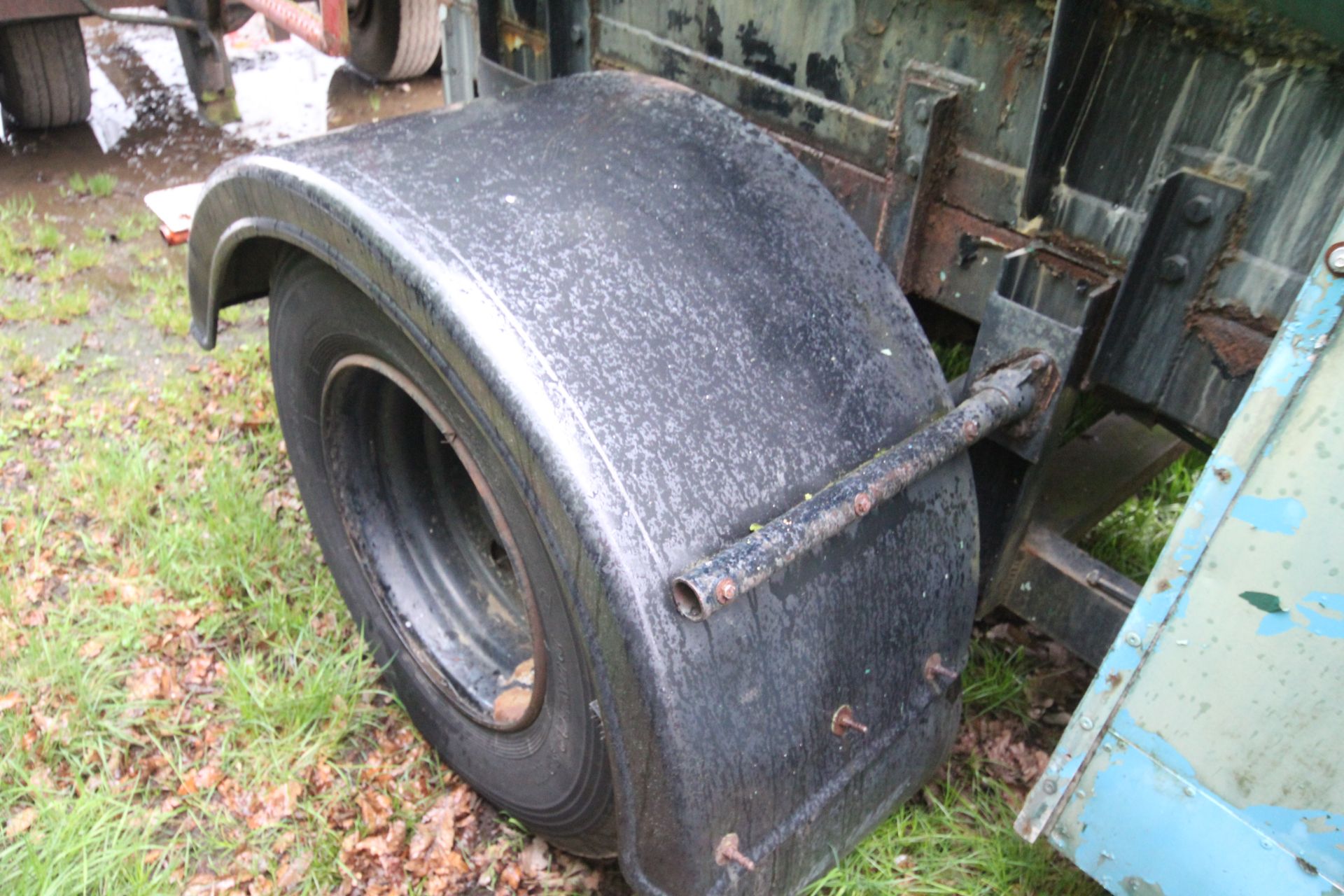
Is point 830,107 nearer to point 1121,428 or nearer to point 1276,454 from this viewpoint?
point 1276,454

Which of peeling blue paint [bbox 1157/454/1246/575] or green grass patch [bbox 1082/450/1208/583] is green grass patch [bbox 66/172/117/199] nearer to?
green grass patch [bbox 1082/450/1208/583]

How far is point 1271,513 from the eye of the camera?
3.49ft

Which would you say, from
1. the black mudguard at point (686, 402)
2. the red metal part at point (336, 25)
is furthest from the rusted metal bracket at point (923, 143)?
the red metal part at point (336, 25)

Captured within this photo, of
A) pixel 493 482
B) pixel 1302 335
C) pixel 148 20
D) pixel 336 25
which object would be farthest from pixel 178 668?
pixel 148 20

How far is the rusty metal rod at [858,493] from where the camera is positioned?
1.12 meters

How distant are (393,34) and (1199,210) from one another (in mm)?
4726

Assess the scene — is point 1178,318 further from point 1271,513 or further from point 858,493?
point 858,493

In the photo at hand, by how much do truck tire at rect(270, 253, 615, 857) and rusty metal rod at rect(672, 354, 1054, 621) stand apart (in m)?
0.32

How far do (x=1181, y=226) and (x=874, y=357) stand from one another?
0.41 m

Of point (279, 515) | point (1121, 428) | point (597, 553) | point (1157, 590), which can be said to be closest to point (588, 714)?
point (597, 553)

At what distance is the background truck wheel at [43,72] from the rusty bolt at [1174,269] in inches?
178

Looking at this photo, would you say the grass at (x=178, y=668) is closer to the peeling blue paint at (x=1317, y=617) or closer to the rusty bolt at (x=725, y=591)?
the rusty bolt at (x=725, y=591)

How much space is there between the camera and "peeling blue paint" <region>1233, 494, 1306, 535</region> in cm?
104

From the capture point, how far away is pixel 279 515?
2666mm
